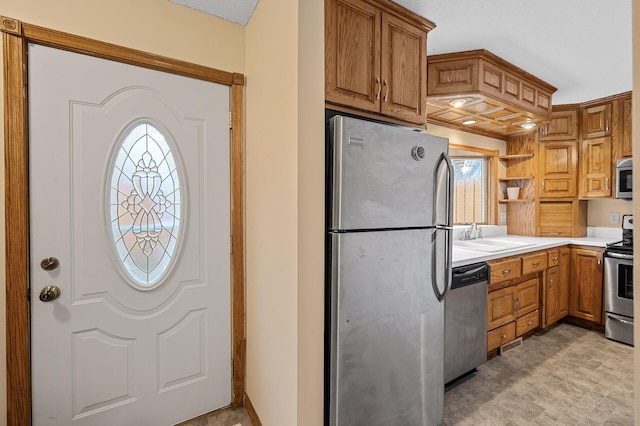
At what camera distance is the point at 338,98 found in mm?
1568

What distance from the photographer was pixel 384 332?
1.52m

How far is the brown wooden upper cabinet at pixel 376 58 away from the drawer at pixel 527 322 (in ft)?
6.90

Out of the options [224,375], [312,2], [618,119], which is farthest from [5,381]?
[618,119]

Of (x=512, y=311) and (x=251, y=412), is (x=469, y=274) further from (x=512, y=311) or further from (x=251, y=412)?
(x=251, y=412)

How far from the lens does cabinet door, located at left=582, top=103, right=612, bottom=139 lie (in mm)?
3375

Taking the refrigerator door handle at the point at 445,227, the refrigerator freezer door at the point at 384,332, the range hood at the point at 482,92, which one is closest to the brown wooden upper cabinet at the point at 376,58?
the refrigerator door handle at the point at 445,227

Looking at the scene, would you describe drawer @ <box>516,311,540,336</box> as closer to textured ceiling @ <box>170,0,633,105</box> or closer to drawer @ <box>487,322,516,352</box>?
drawer @ <box>487,322,516,352</box>

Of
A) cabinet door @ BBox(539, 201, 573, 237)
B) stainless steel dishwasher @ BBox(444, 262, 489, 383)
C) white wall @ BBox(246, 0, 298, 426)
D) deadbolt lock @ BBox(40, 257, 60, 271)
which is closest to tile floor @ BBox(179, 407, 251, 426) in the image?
white wall @ BBox(246, 0, 298, 426)

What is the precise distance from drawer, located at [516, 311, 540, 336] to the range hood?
187 centimetres

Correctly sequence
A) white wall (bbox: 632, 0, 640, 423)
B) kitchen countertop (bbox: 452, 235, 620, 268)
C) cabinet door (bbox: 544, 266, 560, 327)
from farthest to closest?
cabinet door (bbox: 544, 266, 560, 327) → kitchen countertop (bbox: 452, 235, 620, 268) → white wall (bbox: 632, 0, 640, 423)

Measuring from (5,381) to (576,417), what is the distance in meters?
3.11

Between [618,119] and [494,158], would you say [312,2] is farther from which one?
[618,119]

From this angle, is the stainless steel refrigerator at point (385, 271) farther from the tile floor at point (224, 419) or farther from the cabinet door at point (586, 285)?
the cabinet door at point (586, 285)

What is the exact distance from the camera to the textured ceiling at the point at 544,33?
1.81m
